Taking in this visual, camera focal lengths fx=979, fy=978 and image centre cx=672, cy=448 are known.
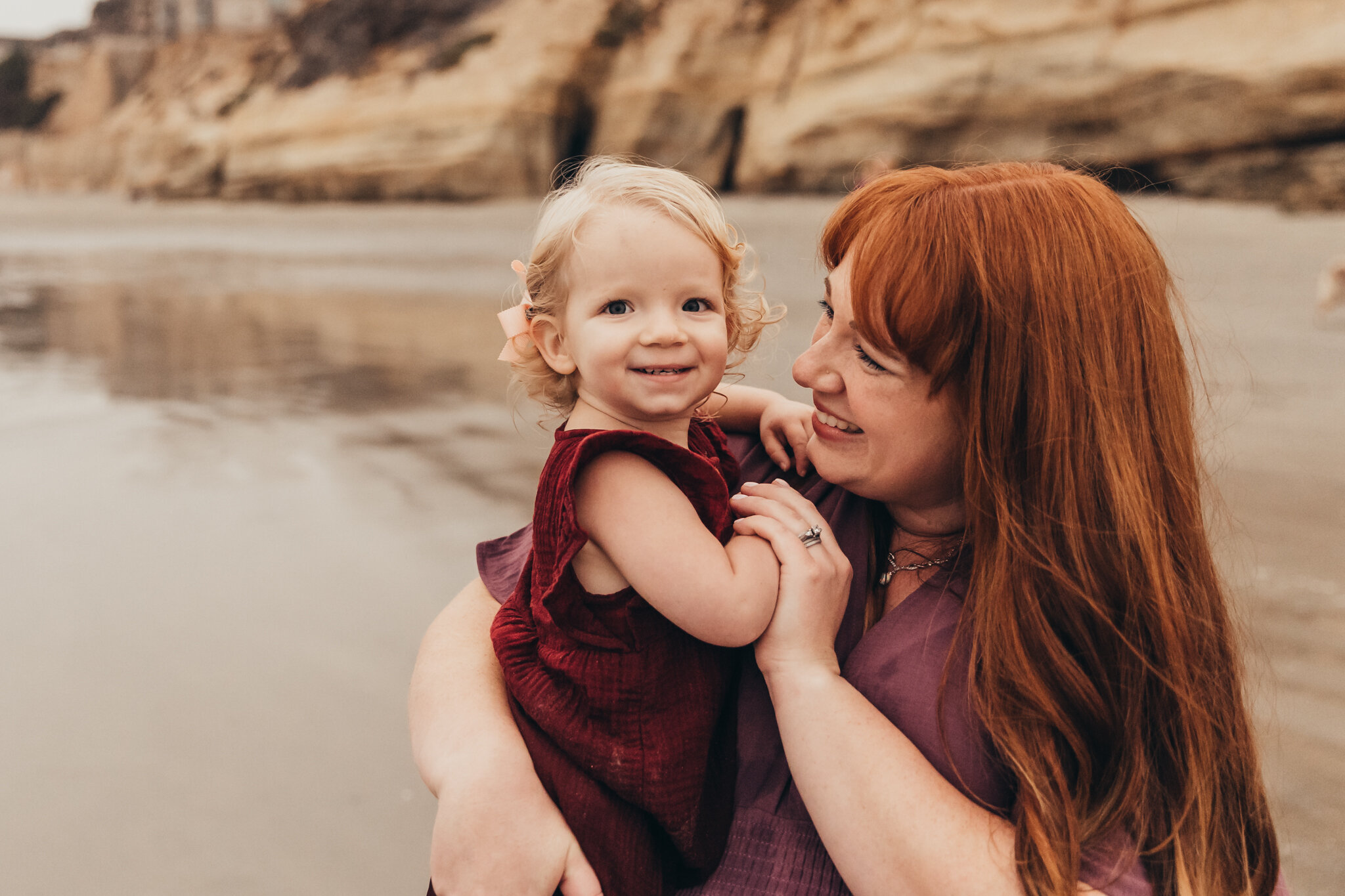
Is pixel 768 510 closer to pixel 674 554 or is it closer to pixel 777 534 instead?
pixel 777 534

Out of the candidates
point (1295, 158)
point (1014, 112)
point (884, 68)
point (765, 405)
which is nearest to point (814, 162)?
point (884, 68)

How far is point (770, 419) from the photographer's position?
178 cm

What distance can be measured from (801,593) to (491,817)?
1.70ft

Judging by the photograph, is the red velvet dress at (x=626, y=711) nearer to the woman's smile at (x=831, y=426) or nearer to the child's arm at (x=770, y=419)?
the woman's smile at (x=831, y=426)

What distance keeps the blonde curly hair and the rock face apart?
1.09 m

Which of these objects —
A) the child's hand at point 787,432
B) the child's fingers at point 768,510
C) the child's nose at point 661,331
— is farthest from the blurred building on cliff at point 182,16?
the child's fingers at point 768,510

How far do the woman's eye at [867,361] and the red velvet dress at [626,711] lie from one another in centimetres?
27

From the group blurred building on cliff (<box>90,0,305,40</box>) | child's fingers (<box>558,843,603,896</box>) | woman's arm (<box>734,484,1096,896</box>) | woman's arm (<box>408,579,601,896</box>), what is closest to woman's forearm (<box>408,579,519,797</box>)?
woman's arm (<box>408,579,601,896</box>)

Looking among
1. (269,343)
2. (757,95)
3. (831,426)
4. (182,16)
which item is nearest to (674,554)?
(831,426)

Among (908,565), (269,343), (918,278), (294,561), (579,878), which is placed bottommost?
(269,343)

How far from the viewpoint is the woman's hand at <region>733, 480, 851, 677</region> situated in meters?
1.32

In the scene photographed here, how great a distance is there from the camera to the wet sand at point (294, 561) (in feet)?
7.67

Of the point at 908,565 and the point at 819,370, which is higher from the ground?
the point at 819,370

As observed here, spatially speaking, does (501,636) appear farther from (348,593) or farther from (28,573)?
(28,573)
